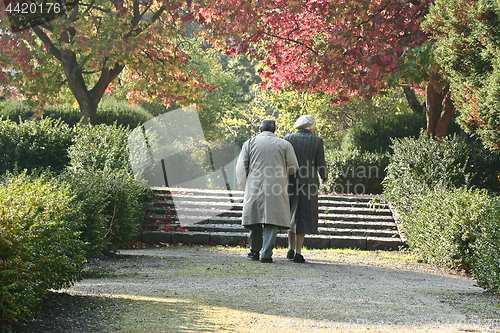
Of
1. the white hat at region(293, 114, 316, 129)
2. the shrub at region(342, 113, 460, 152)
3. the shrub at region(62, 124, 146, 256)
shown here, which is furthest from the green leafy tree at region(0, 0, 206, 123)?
the shrub at region(342, 113, 460, 152)

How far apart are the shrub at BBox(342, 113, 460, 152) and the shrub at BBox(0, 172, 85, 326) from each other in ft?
46.7

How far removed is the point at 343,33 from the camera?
29.1 ft

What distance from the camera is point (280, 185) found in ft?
22.4

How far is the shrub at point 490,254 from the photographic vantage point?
4801mm

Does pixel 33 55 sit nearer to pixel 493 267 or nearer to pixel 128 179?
pixel 128 179

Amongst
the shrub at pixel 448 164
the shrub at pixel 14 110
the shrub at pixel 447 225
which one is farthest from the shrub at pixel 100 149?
the shrub at pixel 14 110

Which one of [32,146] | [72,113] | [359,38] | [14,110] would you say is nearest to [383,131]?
[359,38]

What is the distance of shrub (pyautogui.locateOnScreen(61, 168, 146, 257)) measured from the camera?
228 inches

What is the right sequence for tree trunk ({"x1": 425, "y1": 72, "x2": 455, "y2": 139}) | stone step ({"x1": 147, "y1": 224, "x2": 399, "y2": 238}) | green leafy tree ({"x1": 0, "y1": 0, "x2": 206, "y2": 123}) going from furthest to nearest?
green leafy tree ({"x1": 0, "y1": 0, "x2": 206, "y2": 123})
tree trunk ({"x1": 425, "y1": 72, "x2": 455, "y2": 139})
stone step ({"x1": 147, "y1": 224, "x2": 399, "y2": 238})

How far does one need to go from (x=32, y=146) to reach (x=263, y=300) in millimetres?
8779

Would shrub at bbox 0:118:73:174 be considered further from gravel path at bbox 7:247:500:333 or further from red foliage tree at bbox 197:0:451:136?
gravel path at bbox 7:247:500:333

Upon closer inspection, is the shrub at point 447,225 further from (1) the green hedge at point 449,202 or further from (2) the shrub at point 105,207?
(2) the shrub at point 105,207

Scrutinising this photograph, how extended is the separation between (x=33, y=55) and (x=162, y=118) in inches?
693

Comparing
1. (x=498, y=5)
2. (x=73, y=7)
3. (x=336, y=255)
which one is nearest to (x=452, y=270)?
(x=336, y=255)
